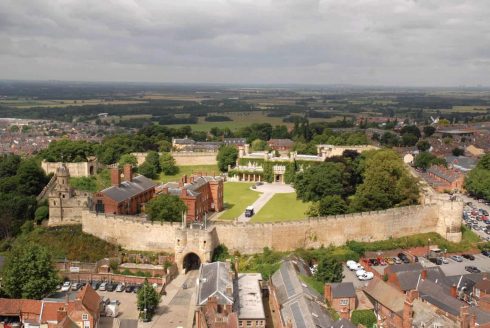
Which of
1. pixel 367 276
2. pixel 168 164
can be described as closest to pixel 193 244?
pixel 367 276

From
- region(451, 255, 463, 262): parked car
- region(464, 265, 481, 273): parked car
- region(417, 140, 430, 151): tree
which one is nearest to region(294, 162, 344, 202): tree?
region(451, 255, 463, 262): parked car

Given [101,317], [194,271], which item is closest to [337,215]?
[194,271]

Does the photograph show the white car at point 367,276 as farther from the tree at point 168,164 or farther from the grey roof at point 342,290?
the tree at point 168,164

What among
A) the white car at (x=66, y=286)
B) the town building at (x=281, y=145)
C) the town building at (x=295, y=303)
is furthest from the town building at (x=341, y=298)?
the town building at (x=281, y=145)

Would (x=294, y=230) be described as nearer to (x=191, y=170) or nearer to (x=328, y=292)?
(x=328, y=292)

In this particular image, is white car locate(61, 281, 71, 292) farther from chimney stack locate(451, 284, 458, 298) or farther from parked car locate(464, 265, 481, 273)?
parked car locate(464, 265, 481, 273)

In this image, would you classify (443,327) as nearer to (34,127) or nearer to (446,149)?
(446,149)
